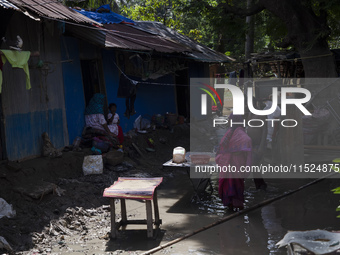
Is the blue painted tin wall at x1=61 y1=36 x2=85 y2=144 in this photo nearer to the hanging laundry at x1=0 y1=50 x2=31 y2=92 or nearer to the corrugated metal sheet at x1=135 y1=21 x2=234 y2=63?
the hanging laundry at x1=0 y1=50 x2=31 y2=92

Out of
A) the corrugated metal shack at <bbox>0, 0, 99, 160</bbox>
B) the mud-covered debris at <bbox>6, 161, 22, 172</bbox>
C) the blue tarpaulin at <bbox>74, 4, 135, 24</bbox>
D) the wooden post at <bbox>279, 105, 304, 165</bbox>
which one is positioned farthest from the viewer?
the blue tarpaulin at <bbox>74, 4, 135, 24</bbox>

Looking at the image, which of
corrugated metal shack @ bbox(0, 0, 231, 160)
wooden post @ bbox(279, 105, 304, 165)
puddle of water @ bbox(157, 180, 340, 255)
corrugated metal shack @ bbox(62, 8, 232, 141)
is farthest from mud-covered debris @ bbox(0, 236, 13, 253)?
wooden post @ bbox(279, 105, 304, 165)

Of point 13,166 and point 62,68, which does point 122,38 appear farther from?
point 13,166

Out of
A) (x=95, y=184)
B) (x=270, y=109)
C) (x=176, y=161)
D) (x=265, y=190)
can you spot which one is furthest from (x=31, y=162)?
(x=270, y=109)

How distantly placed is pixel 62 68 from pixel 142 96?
431cm

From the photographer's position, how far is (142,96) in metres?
14.2

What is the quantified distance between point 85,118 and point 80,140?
0.71 meters

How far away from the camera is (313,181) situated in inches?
368

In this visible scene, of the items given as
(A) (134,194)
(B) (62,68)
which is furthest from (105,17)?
(A) (134,194)

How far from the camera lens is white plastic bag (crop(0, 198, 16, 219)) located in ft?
21.7

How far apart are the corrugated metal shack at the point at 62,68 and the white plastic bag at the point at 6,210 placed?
73.4 inches

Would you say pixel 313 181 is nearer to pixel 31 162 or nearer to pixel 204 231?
pixel 204 231

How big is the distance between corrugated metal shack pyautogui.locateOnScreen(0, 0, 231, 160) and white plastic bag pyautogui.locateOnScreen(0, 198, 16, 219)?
1.86 metres

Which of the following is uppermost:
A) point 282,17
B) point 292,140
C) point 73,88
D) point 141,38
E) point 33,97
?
point 282,17
